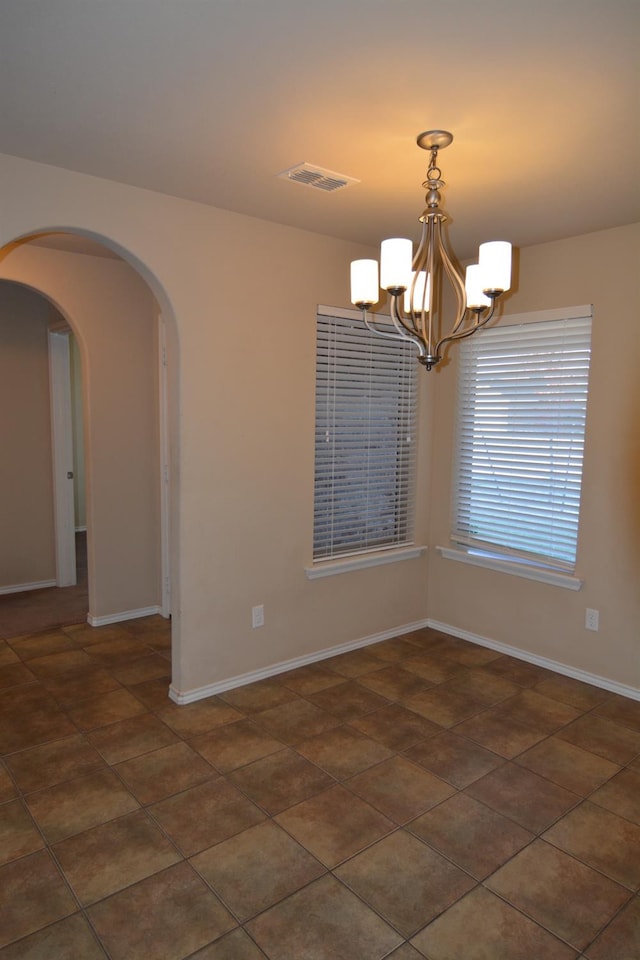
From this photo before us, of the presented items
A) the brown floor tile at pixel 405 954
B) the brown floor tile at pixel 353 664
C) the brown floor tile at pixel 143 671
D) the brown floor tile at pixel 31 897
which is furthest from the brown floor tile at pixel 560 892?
the brown floor tile at pixel 143 671

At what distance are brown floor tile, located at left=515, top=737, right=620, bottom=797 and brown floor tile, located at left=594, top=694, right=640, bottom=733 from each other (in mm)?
400

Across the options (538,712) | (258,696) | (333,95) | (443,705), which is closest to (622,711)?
(538,712)

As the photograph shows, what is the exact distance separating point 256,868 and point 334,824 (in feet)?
1.18

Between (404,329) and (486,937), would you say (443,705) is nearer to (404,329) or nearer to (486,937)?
(486,937)

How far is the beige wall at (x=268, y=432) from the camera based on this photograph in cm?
312

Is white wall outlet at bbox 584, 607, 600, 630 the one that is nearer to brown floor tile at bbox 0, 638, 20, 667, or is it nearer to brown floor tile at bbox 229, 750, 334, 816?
brown floor tile at bbox 229, 750, 334, 816

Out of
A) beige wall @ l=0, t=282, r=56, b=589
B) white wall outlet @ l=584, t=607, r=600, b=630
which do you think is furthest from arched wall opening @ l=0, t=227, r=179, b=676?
white wall outlet @ l=584, t=607, r=600, b=630

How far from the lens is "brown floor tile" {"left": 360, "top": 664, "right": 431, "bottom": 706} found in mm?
3457

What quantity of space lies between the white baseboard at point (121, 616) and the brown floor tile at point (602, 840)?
316cm

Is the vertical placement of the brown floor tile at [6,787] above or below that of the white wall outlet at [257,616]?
below

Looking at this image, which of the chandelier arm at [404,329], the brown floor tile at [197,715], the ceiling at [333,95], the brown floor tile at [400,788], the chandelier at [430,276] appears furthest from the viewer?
the brown floor tile at [197,715]

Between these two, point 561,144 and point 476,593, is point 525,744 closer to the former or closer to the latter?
point 476,593

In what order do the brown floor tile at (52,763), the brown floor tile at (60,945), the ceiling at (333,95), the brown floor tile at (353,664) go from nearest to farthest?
the ceiling at (333,95) → the brown floor tile at (60,945) → the brown floor tile at (52,763) → the brown floor tile at (353,664)

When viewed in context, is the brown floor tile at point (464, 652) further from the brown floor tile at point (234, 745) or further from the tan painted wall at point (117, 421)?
the tan painted wall at point (117, 421)
